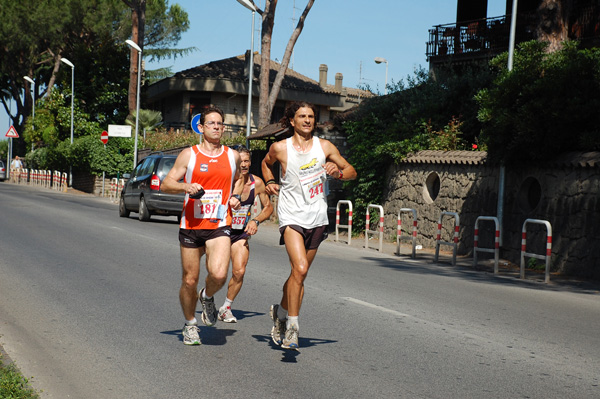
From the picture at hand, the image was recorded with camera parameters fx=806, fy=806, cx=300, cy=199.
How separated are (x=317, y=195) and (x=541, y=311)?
4.47m

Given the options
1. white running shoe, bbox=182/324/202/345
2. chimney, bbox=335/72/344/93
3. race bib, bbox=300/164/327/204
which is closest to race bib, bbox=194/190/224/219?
race bib, bbox=300/164/327/204

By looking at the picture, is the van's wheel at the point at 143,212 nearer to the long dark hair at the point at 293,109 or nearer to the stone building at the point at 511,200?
the stone building at the point at 511,200

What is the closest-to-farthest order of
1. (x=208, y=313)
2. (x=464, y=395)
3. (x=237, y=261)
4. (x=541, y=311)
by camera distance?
(x=464, y=395)
(x=208, y=313)
(x=237, y=261)
(x=541, y=311)

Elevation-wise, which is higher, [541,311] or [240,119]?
[240,119]

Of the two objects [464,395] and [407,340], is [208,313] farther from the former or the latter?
[464,395]

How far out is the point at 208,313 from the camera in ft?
24.1

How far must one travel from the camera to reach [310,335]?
7.46 metres

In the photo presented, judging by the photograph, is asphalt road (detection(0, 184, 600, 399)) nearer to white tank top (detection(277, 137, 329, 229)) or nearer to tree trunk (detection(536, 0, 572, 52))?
white tank top (detection(277, 137, 329, 229))

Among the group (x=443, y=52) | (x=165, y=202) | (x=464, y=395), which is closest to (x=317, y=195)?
(x=464, y=395)

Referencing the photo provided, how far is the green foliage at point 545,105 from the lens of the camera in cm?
1548

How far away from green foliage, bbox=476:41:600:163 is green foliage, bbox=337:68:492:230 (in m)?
3.89

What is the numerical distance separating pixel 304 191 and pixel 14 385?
2.67m

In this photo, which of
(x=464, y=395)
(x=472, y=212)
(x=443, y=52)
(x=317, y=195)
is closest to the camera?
(x=464, y=395)

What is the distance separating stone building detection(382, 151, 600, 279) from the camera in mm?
15008
